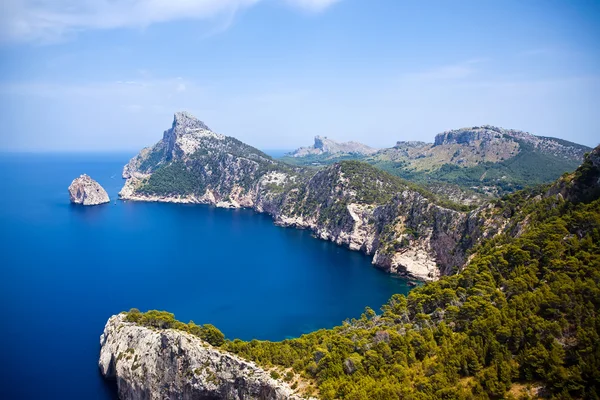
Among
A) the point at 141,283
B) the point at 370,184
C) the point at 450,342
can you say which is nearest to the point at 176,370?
the point at 450,342

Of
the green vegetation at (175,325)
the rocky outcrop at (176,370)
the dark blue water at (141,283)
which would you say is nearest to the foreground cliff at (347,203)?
the dark blue water at (141,283)

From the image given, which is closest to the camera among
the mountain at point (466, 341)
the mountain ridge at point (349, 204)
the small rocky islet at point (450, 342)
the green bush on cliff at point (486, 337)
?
the green bush on cliff at point (486, 337)

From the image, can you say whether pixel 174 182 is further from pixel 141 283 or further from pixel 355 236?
pixel 141 283

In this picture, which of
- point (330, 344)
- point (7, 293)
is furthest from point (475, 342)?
point (7, 293)

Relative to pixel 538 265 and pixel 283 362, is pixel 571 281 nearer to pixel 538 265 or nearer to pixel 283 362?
pixel 538 265

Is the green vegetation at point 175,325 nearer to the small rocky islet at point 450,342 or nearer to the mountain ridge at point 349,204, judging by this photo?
the small rocky islet at point 450,342

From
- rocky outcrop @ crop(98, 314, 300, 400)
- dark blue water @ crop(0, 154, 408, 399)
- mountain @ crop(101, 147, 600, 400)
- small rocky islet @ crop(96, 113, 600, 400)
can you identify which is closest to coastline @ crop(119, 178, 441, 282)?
dark blue water @ crop(0, 154, 408, 399)
